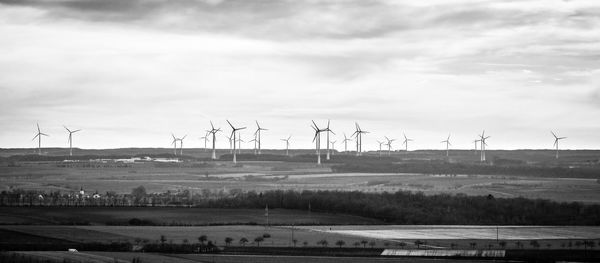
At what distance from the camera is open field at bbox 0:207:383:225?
376 feet

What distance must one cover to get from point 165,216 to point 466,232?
3449 centimetres

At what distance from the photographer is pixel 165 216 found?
400 ft

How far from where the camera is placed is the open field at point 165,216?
114625 millimetres

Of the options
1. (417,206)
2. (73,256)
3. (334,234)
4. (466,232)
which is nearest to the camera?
(73,256)

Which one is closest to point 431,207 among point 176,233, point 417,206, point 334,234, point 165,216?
point 417,206

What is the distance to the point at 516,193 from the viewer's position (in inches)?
6777

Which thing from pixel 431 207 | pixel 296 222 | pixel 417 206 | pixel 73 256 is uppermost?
pixel 417 206

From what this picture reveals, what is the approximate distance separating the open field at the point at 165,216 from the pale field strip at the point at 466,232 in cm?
958

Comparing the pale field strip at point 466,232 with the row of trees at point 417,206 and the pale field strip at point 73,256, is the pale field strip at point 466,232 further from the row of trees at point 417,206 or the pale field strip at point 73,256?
the pale field strip at point 73,256

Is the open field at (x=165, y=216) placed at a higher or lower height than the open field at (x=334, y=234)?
higher

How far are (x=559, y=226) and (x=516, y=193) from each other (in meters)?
51.9

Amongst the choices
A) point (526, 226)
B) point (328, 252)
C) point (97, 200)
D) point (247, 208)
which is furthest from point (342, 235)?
point (97, 200)

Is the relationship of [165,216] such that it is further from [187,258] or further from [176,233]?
[187,258]

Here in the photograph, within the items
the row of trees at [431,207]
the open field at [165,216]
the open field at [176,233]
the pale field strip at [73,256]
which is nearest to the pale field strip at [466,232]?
the open field at [176,233]
